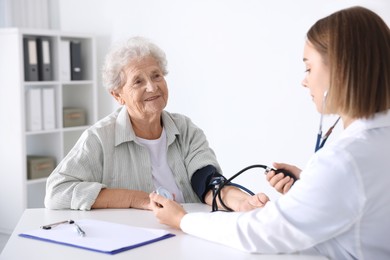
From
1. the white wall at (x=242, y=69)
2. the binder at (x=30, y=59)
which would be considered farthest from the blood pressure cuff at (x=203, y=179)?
the binder at (x=30, y=59)

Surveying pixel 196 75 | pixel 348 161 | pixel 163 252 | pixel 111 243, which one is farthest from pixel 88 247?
pixel 196 75

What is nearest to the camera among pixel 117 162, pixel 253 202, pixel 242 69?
pixel 253 202

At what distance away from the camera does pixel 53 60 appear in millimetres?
4691

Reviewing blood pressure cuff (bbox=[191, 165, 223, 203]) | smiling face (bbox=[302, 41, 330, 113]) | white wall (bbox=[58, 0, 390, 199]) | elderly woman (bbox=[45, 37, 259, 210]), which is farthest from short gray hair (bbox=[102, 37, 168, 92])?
white wall (bbox=[58, 0, 390, 199])

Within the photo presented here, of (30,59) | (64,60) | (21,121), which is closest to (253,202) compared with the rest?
(21,121)

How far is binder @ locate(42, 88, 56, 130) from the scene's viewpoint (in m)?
4.58

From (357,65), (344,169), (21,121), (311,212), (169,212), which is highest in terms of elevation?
(357,65)

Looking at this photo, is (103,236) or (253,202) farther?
(253,202)

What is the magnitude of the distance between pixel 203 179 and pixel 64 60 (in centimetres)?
259

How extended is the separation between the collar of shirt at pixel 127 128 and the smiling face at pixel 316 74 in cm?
98

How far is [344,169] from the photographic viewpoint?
1.45m

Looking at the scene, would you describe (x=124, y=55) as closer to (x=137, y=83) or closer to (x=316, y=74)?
(x=137, y=83)

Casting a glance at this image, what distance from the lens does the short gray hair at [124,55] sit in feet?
8.38

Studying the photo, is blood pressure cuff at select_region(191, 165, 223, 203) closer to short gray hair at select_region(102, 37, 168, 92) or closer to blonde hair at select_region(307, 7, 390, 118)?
short gray hair at select_region(102, 37, 168, 92)
